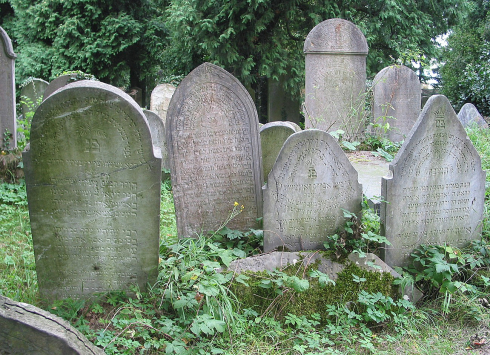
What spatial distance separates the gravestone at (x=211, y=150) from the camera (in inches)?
167

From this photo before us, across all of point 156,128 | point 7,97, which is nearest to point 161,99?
point 156,128

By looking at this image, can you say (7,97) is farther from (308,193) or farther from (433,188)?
(433,188)

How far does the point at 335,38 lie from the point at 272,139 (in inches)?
134

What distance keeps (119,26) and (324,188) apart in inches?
538

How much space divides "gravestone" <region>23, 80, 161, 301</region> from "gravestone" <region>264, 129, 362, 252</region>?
1.03 metres

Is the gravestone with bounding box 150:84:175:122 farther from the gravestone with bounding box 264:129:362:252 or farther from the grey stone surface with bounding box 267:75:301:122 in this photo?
the gravestone with bounding box 264:129:362:252

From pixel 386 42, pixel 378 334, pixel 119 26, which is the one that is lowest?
pixel 378 334

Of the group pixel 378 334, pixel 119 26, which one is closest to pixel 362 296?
pixel 378 334

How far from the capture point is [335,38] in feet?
26.9

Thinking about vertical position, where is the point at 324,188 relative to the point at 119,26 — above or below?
below

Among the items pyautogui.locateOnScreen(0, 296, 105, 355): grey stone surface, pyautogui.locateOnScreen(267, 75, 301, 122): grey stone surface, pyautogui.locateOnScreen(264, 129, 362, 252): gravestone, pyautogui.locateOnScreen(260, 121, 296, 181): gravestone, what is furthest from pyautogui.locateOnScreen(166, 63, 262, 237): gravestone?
pyautogui.locateOnScreen(267, 75, 301, 122): grey stone surface

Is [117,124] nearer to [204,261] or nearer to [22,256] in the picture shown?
[204,261]

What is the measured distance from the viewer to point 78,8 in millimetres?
15578

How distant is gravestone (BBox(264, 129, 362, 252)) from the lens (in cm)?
388
